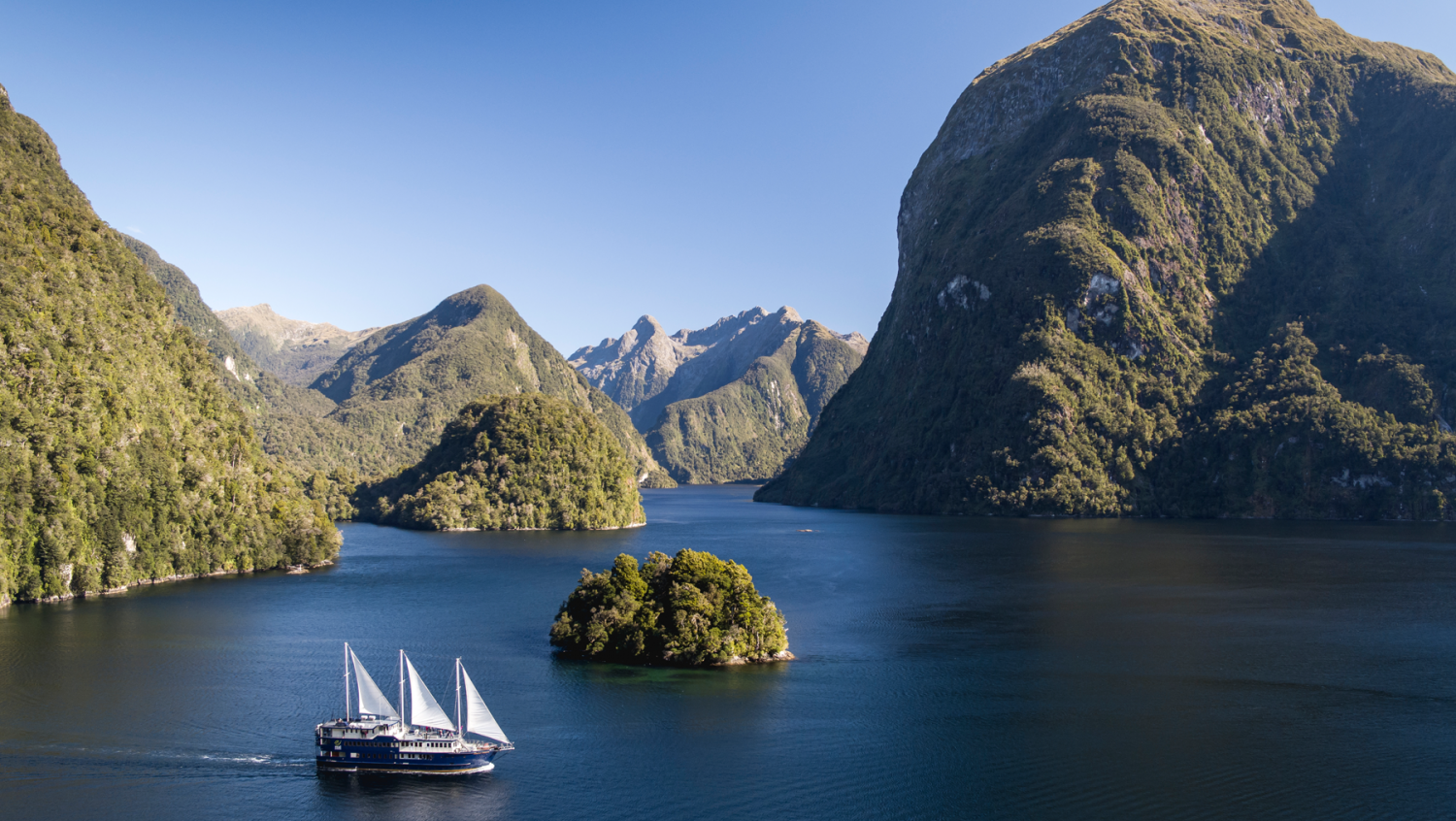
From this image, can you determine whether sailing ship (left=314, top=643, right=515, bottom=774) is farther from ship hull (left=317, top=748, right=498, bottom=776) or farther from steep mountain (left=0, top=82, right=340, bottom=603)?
steep mountain (left=0, top=82, right=340, bottom=603)

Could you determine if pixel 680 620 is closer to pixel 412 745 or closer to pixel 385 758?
pixel 412 745

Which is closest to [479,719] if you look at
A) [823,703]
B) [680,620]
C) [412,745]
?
[412,745]

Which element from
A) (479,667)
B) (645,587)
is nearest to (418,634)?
(479,667)

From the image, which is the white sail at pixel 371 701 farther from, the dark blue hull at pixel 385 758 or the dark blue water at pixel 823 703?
the dark blue water at pixel 823 703

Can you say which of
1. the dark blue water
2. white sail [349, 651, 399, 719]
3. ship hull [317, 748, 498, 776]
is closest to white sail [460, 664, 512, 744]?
ship hull [317, 748, 498, 776]

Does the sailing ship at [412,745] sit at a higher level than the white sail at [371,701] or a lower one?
lower

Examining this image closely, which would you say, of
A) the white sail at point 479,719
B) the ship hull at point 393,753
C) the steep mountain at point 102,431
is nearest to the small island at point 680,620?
the ship hull at point 393,753
